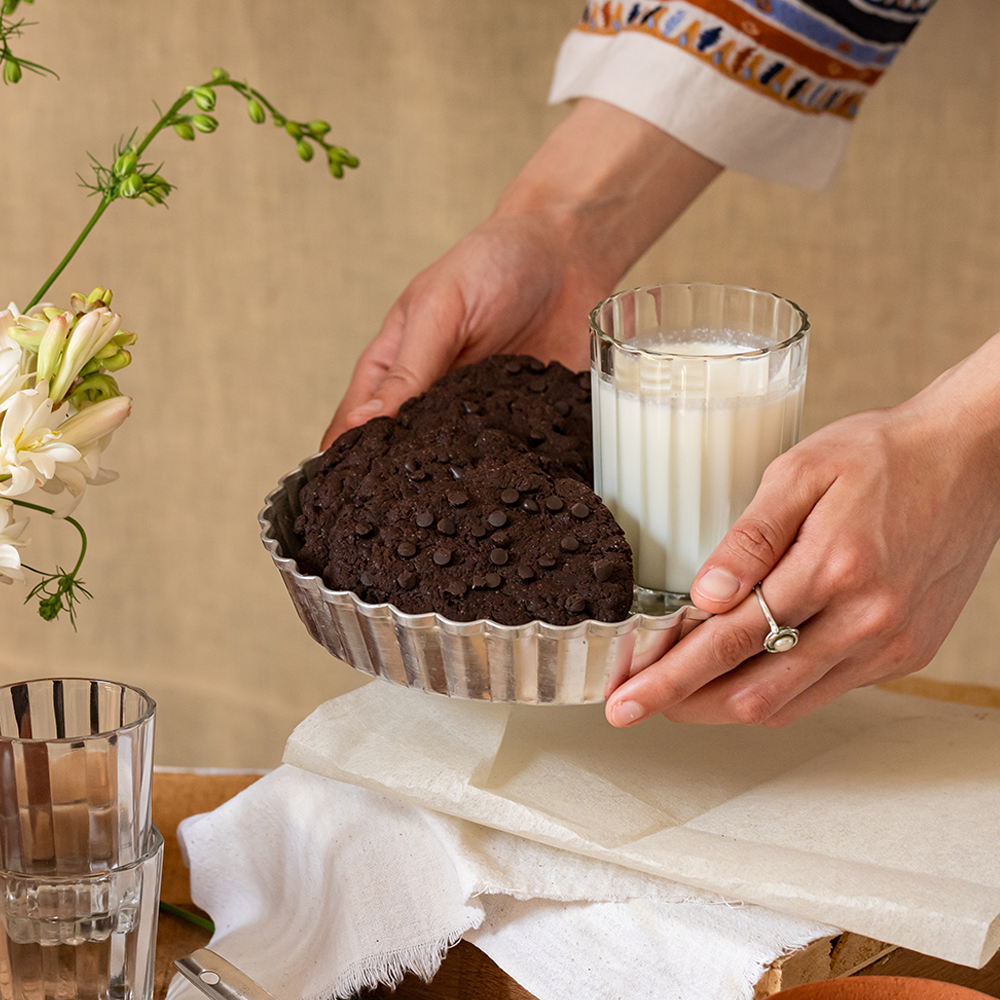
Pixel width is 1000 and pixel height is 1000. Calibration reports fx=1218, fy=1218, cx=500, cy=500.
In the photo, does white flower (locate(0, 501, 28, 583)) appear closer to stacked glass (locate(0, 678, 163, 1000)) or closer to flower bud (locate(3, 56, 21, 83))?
stacked glass (locate(0, 678, 163, 1000))

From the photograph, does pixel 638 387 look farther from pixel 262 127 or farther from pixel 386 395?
pixel 262 127

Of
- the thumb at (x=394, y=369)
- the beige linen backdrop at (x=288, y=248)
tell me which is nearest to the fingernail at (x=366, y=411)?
the thumb at (x=394, y=369)

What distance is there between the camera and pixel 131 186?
454 millimetres

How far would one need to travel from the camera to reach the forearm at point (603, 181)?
3.10 ft

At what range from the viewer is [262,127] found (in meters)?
1.50

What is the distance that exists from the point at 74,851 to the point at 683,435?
0.32 metres

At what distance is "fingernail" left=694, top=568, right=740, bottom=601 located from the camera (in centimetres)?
52

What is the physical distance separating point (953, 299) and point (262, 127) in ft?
2.96

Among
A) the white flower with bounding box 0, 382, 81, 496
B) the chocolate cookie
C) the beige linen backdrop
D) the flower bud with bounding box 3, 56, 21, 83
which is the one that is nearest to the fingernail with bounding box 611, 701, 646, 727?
the chocolate cookie

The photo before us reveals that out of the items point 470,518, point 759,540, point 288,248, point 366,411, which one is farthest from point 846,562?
point 288,248

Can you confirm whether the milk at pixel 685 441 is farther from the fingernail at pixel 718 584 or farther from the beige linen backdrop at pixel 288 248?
the beige linen backdrop at pixel 288 248

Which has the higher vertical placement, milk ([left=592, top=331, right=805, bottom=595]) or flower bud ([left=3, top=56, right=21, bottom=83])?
flower bud ([left=3, top=56, right=21, bottom=83])

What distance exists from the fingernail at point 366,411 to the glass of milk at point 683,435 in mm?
154

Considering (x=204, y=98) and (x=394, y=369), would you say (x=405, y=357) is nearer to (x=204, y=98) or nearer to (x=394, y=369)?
(x=394, y=369)
